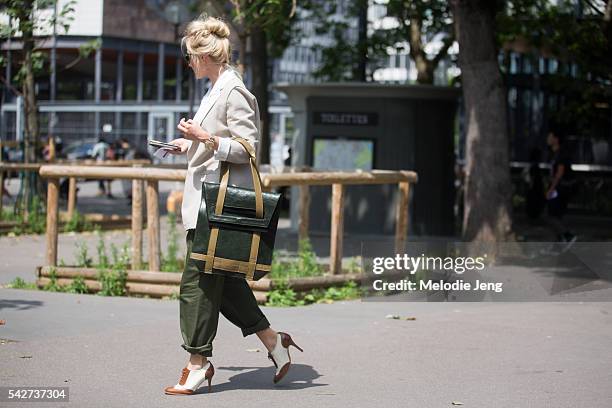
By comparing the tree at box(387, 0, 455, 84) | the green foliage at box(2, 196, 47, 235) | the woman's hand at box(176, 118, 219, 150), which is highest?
the tree at box(387, 0, 455, 84)

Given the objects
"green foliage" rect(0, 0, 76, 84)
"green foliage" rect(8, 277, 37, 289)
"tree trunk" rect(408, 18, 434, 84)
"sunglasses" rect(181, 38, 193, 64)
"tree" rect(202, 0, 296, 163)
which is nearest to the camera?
"sunglasses" rect(181, 38, 193, 64)

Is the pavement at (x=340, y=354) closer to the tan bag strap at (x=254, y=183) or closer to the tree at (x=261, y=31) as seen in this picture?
the tan bag strap at (x=254, y=183)

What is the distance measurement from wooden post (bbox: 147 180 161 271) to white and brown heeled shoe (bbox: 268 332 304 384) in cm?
407

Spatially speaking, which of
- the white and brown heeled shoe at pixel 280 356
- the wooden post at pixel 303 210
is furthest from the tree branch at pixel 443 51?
the white and brown heeled shoe at pixel 280 356

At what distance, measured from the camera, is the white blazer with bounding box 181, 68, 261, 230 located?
630cm

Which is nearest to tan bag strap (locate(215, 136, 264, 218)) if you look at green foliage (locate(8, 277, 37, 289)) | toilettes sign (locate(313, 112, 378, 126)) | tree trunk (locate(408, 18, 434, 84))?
green foliage (locate(8, 277, 37, 289))

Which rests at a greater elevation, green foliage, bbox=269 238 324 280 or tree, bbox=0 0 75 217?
tree, bbox=0 0 75 217

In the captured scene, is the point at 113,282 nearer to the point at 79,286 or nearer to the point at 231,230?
the point at 79,286

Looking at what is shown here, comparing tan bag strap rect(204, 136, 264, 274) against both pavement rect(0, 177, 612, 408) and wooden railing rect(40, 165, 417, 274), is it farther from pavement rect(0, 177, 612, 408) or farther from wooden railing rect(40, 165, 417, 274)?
wooden railing rect(40, 165, 417, 274)

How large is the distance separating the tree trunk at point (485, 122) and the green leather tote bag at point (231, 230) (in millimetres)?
7947

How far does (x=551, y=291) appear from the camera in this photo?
36.6ft

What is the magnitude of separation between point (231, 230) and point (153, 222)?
4.48 meters

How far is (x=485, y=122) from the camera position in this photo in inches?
548

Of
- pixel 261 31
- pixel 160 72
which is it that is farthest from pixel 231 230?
pixel 160 72
